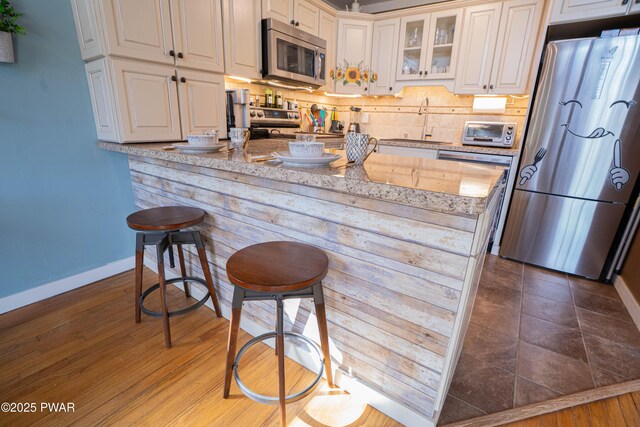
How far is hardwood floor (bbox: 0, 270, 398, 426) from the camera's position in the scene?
115cm

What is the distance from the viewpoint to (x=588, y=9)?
2.08 metres

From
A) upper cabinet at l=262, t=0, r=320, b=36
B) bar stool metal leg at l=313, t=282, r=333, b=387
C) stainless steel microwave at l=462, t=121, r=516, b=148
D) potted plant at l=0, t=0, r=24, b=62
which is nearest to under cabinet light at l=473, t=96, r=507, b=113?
stainless steel microwave at l=462, t=121, r=516, b=148

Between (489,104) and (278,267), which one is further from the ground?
(489,104)

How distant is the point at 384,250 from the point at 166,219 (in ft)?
3.63

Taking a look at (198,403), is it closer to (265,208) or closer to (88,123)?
(265,208)

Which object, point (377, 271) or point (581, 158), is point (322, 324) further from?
point (581, 158)

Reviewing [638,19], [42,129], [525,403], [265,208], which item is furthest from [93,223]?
[638,19]

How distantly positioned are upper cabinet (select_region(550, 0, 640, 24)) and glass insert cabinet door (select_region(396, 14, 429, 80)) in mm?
1227

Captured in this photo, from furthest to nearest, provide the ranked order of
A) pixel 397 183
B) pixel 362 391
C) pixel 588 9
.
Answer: pixel 588 9 → pixel 362 391 → pixel 397 183

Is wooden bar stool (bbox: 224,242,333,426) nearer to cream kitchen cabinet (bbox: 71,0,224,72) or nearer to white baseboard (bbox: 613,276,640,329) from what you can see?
cream kitchen cabinet (bbox: 71,0,224,72)

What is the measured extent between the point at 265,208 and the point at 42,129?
156cm

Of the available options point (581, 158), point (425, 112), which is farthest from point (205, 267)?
point (425, 112)

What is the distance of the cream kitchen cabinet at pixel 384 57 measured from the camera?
132 inches

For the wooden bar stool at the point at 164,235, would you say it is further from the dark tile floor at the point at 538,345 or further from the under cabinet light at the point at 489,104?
the under cabinet light at the point at 489,104
